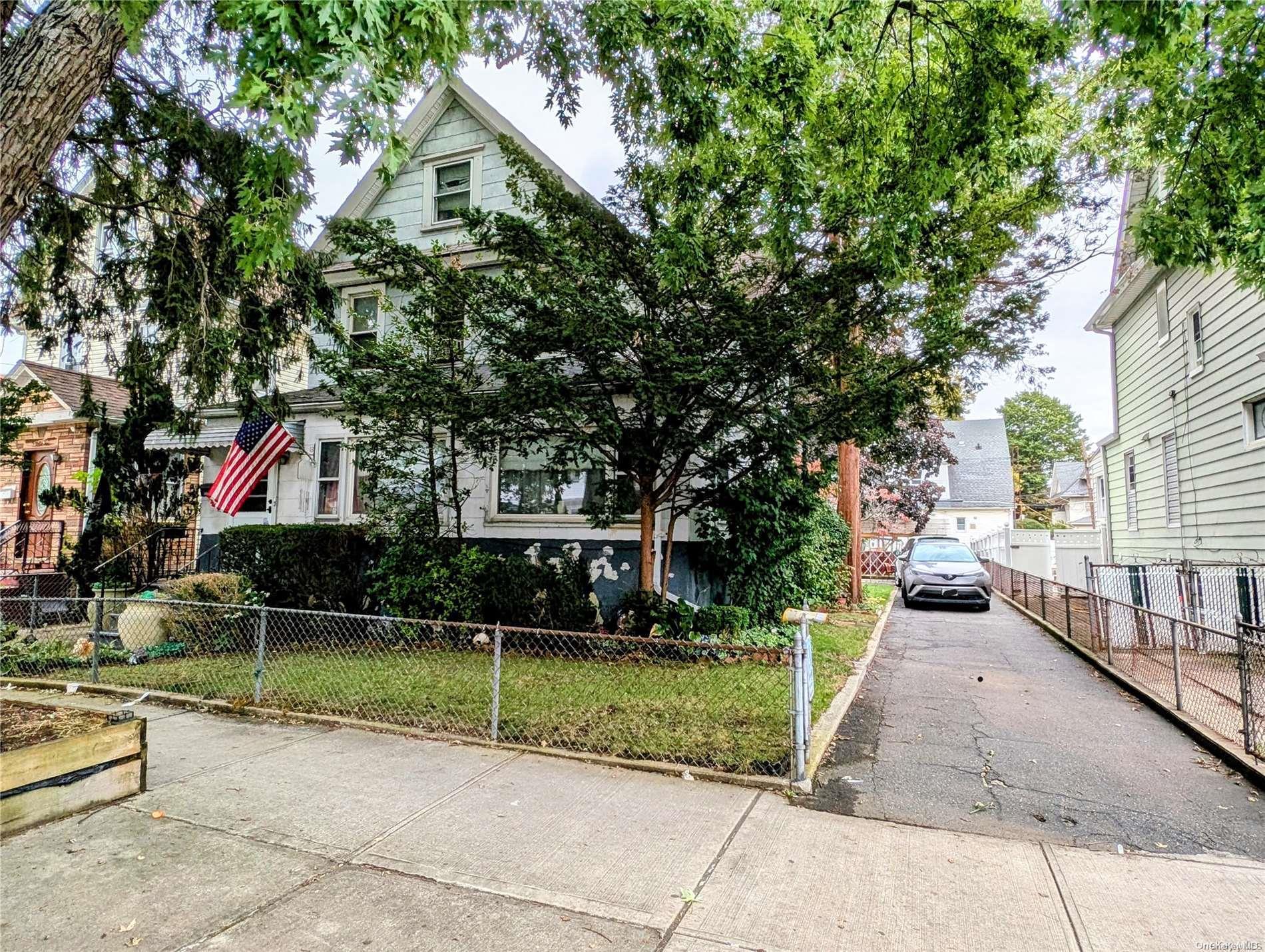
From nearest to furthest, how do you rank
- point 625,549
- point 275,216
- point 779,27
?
point 275,216 < point 779,27 < point 625,549

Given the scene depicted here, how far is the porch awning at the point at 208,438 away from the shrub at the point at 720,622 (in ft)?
24.4

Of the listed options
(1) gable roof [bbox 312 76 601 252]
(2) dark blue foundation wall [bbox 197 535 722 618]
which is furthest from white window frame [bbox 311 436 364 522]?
(1) gable roof [bbox 312 76 601 252]

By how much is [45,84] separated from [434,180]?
882 cm

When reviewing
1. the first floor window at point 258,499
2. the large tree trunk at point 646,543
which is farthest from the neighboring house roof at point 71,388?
the large tree trunk at point 646,543

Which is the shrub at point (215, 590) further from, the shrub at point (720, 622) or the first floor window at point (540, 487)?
the shrub at point (720, 622)

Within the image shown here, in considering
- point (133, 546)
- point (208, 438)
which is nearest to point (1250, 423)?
point (208, 438)

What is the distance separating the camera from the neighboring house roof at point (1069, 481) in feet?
150

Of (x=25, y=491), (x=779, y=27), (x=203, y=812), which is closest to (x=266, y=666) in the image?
→ (x=203, y=812)

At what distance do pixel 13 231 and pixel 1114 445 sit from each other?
19813 mm

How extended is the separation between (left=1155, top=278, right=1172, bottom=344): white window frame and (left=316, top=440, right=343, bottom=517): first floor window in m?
15.0

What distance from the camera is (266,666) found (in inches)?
291

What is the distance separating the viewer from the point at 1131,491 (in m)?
14.2

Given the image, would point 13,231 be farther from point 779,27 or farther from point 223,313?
point 779,27

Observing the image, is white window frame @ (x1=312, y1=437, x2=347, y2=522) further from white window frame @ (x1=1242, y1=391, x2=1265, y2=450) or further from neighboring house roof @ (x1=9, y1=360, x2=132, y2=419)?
white window frame @ (x1=1242, y1=391, x2=1265, y2=450)
